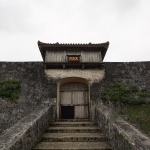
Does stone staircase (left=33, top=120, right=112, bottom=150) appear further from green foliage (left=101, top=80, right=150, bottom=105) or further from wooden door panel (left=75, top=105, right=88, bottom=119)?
wooden door panel (left=75, top=105, right=88, bottom=119)

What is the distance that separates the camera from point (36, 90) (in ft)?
40.6

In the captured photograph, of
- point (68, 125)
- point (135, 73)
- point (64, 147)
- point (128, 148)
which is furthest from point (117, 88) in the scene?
point (128, 148)

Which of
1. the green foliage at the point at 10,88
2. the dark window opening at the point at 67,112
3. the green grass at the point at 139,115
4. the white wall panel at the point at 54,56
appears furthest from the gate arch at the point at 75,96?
the green grass at the point at 139,115

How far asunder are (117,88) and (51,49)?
5.35 meters

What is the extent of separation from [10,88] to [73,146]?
718cm

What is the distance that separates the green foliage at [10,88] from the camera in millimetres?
11961

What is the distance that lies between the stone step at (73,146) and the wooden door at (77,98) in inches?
249

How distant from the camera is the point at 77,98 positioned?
1356cm

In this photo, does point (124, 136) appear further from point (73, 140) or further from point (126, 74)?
point (126, 74)

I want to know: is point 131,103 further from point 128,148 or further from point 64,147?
point 128,148

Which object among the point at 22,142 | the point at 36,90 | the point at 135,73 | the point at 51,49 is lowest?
the point at 22,142

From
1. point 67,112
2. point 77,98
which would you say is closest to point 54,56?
point 77,98

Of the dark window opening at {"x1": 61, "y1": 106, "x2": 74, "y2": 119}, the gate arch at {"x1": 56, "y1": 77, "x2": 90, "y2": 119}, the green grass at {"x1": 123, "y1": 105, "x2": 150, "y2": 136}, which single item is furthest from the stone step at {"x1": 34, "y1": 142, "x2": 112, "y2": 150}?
the dark window opening at {"x1": 61, "y1": 106, "x2": 74, "y2": 119}

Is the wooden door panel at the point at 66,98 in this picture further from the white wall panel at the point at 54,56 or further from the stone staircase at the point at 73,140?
the stone staircase at the point at 73,140
